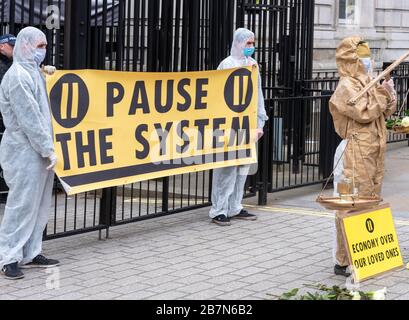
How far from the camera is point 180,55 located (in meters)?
8.98

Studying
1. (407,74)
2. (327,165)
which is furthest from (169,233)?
(407,74)

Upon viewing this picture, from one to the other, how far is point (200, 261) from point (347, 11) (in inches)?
571

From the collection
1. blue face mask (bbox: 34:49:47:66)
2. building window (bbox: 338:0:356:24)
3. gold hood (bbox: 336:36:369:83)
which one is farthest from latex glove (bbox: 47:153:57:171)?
building window (bbox: 338:0:356:24)

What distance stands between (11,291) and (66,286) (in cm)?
42

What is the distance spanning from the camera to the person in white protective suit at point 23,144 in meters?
6.38

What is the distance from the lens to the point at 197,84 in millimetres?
8555

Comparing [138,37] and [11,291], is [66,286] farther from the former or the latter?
[138,37]

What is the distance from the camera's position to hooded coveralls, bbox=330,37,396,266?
6504 millimetres

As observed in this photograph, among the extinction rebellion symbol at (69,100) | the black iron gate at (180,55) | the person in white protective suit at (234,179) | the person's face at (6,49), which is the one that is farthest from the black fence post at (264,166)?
the person's face at (6,49)

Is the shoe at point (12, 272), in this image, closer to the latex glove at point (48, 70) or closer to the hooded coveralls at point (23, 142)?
the hooded coveralls at point (23, 142)

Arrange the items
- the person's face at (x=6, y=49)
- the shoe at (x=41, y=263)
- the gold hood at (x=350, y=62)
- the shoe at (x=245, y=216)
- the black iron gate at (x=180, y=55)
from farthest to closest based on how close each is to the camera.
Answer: the shoe at (x=245, y=216) → the person's face at (x=6, y=49) → the black iron gate at (x=180, y=55) → the shoe at (x=41, y=263) → the gold hood at (x=350, y=62)

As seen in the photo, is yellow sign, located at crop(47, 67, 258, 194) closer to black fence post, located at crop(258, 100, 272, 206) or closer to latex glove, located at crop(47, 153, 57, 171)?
latex glove, located at crop(47, 153, 57, 171)

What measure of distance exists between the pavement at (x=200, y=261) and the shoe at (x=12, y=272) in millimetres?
56

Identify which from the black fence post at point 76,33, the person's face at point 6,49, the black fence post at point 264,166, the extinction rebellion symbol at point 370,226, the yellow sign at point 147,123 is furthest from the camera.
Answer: the black fence post at point 264,166
